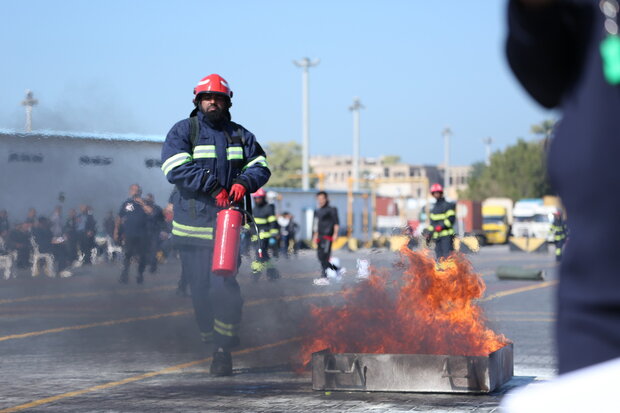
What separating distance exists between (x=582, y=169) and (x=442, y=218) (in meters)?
18.9

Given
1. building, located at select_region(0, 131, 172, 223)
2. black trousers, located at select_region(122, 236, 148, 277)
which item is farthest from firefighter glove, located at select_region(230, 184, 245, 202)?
black trousers, located at select_region(122, 236, 148, 277)

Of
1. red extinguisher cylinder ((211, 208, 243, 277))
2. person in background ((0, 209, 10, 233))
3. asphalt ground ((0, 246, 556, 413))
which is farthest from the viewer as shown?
person in background ((0, 209, 10, 233))

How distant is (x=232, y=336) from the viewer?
7762mm

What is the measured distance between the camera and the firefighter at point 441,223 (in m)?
20.4

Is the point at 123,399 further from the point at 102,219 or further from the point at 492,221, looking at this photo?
the point at 492,221

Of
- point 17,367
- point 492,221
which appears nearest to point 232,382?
point 17,367

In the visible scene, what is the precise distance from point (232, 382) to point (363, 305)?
1.00 meters

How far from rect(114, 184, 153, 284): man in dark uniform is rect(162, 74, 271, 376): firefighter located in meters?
7.68

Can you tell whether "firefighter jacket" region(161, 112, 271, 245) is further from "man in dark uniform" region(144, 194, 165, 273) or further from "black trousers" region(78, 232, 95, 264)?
"black trousers" region(78, 232, 95, 264)

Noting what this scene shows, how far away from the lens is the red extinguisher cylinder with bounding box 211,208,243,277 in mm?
7429

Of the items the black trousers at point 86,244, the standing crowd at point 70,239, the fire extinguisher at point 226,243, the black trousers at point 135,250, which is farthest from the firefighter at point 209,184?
the black trousers at point 86,244

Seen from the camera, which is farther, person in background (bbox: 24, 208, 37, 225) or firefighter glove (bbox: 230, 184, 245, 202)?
person in background (bbox: 24, 208, 37, 225)

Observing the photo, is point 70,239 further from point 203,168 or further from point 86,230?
point 203,168

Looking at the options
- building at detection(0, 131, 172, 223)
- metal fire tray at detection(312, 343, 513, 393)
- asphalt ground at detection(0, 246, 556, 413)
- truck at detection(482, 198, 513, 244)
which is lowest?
truck at detection(482, 198, 513, 244)
